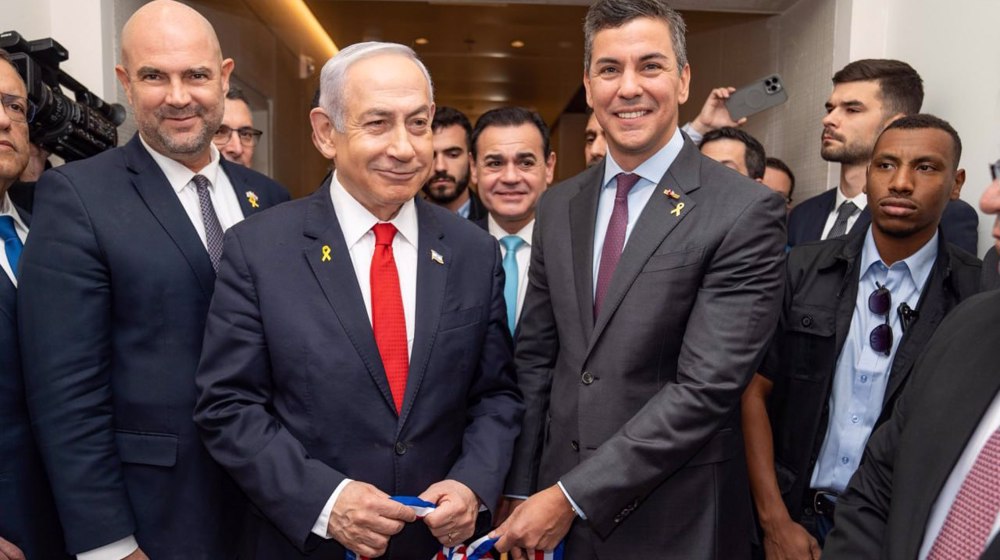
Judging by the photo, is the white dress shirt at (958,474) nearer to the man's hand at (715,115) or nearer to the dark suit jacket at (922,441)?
the dark suit jacket at (922,441)

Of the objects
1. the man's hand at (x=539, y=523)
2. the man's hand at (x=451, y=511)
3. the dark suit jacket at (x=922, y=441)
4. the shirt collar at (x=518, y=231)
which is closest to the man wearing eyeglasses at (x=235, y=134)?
the shirt collar at (x=518, y=231)

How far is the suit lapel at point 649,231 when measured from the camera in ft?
5.58

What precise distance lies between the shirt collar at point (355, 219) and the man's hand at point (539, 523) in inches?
26.6

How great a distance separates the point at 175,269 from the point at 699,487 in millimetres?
1352

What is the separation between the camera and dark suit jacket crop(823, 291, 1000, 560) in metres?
1.20

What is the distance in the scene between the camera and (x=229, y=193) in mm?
2119

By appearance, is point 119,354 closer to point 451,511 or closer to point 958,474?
point 451,511

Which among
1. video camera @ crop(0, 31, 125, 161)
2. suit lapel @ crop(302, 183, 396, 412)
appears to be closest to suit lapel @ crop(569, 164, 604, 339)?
suit lapel @ crop(302, 183, 396, 412)

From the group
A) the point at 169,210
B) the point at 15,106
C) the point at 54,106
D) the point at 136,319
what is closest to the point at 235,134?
the point at 54,106

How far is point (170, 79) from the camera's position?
193cm

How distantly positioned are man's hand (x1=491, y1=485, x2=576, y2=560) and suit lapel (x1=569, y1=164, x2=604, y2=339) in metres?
0.39

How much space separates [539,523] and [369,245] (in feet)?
2.47

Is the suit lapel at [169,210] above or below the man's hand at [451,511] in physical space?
above

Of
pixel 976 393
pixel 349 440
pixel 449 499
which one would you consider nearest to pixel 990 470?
pixel 976 393
